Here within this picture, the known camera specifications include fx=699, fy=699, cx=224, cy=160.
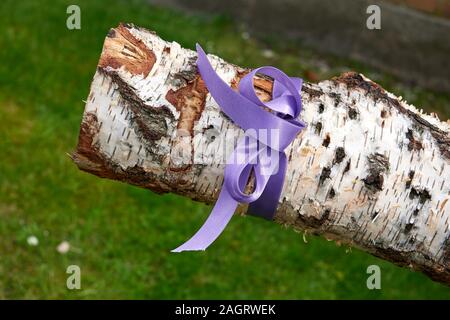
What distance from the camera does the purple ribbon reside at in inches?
49.7

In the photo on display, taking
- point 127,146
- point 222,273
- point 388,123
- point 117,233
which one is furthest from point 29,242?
point 388,123

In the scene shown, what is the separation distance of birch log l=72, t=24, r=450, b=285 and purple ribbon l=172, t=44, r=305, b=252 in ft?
0.08

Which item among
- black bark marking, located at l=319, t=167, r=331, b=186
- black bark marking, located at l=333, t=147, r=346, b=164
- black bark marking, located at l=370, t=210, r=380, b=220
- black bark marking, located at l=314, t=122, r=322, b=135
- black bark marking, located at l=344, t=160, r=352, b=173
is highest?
black bark marking, located at l=314, t=122, r=322, b=135

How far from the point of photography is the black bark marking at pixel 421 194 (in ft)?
4.35

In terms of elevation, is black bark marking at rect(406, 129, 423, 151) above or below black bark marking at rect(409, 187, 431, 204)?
above

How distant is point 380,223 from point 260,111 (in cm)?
33

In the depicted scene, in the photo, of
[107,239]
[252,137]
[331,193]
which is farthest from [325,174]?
[107,239]

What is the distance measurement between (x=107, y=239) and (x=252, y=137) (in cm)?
174

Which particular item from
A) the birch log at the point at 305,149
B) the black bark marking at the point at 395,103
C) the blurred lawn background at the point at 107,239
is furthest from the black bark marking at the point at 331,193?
the blurred lawn background at the point at 107,239

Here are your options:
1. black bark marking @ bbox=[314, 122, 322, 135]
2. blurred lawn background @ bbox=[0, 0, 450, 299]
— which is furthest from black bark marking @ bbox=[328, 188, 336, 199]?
blurred lawn background @ bbox=[0, 0, 450, 299]

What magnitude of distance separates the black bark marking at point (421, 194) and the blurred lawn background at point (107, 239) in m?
1.55

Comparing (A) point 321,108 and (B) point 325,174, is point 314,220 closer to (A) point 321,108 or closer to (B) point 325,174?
(B) point 325,174

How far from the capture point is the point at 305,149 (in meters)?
1.30

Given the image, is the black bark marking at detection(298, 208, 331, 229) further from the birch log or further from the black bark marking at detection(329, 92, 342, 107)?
the black bark marking at detection(329, 92, 342, 107)
